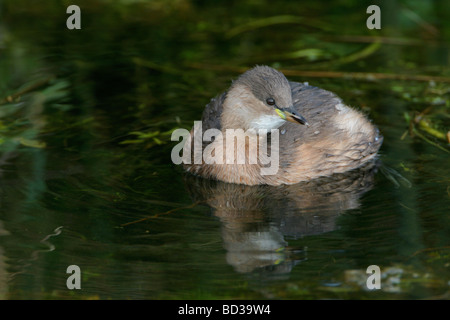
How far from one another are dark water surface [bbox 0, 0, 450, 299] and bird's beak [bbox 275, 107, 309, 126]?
612 millimetres

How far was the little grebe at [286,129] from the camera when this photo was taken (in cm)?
670

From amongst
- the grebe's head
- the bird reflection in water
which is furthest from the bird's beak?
the bird reflection in water

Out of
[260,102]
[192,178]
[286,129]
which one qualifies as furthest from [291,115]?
[192,178]

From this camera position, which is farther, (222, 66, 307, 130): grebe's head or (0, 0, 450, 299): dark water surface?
(222, 66, 307, 130): grebe's head

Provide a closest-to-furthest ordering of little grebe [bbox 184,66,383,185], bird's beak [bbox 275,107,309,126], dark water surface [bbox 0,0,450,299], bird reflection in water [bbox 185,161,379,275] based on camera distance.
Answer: dark water surface [bbox 0,0,450,299], bird reflection in water [bbox 185,161,379,275], bird's beak [bbox 275,107,309,126], little grebe [bbox 184,66,383,185]

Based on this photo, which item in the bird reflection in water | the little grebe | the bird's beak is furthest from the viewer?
the little grebe

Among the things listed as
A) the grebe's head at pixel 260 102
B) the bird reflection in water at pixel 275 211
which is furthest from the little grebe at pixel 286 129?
the bird reflection in water at pixel 275 211

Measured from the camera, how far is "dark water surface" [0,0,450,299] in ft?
17.1

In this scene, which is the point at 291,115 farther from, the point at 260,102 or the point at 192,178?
the point at 192,178

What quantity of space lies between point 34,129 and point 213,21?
3759 mm

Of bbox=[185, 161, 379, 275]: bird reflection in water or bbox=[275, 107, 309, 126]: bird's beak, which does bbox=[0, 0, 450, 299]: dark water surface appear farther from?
bbox=[275, 107, 309, 126]: bird's beak

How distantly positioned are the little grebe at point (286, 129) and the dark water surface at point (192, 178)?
0.49 feet

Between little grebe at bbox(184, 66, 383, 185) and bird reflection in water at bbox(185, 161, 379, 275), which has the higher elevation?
little grebe at bbox(184, 66, 383, 185)

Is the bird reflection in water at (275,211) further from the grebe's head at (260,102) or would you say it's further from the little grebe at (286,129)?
the grebe's head at (260,102)
